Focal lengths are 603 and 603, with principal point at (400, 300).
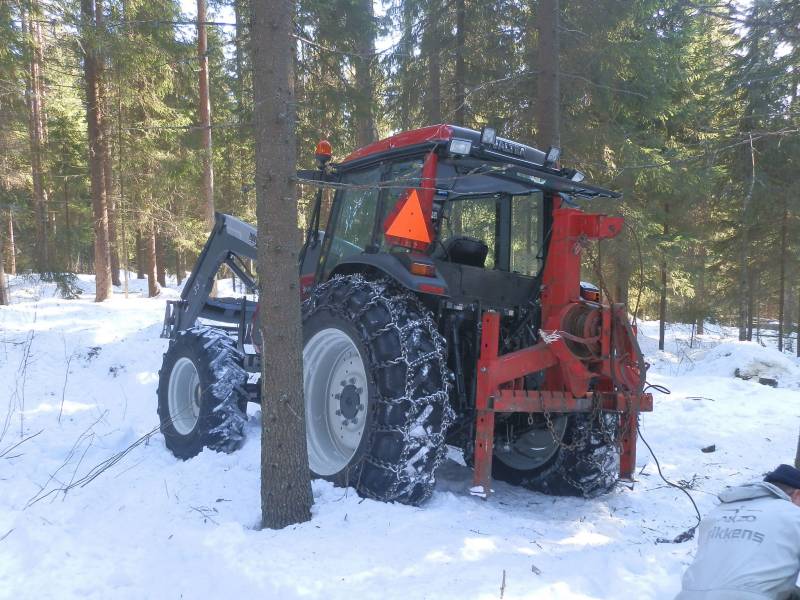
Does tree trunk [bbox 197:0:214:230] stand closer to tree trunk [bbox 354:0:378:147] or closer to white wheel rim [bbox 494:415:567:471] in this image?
tree trunk [bbox 354:0:378:147]

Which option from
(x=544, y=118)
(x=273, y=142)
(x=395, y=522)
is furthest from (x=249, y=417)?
(x=544, y=118)

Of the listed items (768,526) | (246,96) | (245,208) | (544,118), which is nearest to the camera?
(768,526)

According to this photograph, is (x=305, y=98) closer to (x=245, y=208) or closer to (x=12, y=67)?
(x=12, y=67)

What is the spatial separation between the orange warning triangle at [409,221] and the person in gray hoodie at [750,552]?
2.62 meters

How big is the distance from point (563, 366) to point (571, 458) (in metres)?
0.97

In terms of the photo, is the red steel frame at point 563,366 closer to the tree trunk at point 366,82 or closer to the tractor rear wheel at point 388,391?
the tractor rear wheel at point 388,391

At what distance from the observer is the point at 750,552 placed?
221 cm

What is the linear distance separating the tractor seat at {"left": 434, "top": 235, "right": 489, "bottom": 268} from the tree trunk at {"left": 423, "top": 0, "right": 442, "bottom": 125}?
22.8 feet

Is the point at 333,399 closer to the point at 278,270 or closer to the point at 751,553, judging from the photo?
the point at 278,270

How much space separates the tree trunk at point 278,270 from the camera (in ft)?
12.0


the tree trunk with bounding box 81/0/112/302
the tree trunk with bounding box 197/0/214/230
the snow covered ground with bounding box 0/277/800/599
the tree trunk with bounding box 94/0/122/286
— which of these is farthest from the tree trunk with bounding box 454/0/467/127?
the tree trunk with bounding box 81/0/112/302

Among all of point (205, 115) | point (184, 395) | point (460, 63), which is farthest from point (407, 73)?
point (184, 395)

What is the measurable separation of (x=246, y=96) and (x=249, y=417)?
26.6ft

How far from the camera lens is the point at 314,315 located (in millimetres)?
4766
